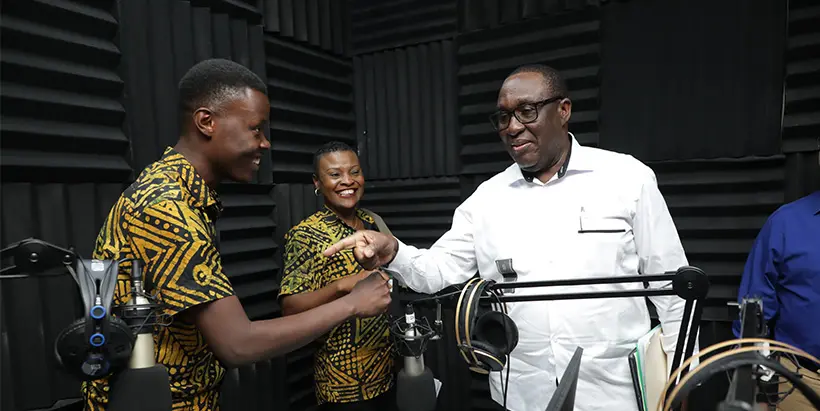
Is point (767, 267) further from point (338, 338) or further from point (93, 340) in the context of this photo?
point (93, 340)

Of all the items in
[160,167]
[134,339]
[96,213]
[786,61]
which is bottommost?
[134,339]

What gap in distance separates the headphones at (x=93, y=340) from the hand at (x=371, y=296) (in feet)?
2.17

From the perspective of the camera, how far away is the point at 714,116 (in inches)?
91.4

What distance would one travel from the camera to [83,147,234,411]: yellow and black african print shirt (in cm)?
105

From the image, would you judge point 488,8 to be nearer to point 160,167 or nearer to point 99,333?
point 160,167

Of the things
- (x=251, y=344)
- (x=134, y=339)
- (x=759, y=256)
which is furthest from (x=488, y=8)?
(x=134, y=339)

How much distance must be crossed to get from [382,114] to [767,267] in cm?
262

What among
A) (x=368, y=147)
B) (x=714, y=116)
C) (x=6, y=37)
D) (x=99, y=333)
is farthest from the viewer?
(x=368, y=147)

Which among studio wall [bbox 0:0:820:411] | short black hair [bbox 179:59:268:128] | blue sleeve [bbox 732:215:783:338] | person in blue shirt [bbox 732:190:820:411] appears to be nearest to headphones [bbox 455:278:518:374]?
short black hair [bbox 179:59:268:128]

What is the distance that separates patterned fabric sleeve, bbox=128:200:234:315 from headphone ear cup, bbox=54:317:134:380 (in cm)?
28

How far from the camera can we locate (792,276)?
1741 mm

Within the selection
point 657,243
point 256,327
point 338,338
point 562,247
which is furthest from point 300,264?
point 657,243

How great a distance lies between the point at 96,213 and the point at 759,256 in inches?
118

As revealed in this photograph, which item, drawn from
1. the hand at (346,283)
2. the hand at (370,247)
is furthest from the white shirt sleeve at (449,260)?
the hand at (346,283)
